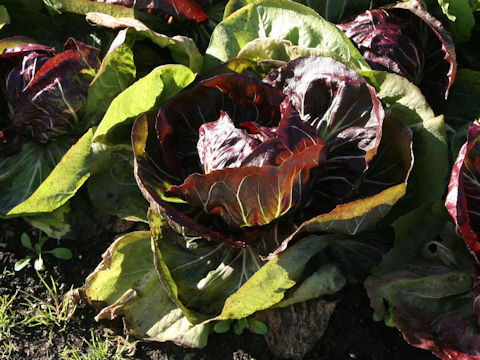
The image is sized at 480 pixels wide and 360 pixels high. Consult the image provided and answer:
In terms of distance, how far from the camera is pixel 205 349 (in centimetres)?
284

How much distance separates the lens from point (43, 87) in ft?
9.87

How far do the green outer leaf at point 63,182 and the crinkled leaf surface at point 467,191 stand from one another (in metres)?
1.64

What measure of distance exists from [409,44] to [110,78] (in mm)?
1513

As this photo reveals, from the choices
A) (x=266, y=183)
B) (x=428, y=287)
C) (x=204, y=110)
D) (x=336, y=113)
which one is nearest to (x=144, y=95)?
(x=204, y=110)

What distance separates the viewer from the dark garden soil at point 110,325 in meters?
2.78

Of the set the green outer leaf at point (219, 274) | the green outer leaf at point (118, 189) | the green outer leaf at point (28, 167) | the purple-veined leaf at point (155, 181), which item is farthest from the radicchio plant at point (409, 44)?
the green outer leaf at point (28, 167)

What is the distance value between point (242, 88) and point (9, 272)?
5.00 ft

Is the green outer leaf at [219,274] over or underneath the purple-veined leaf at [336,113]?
underneath

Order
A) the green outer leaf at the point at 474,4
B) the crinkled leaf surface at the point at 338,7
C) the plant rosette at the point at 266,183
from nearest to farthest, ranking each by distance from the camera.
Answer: the plant rosette at the point at 266,183 < the green outer leaf at the point at 474,4 < the crinkled leaf surface at the point at 338,7

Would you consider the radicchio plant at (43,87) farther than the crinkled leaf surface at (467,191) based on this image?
Yes

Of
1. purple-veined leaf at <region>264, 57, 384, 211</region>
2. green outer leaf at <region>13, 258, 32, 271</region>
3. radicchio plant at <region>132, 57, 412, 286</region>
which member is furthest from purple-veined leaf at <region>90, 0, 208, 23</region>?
green outer leaf at <region>13, 258, 32, 271</region>

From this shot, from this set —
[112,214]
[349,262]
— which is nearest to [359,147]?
[349,262]

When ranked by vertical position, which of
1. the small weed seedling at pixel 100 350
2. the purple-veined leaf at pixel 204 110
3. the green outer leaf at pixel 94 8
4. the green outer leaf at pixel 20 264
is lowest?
the small weed seedling at pixel 100 350

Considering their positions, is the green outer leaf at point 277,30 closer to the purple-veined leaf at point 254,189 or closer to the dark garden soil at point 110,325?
the purple-veined leaf at point 254,189
